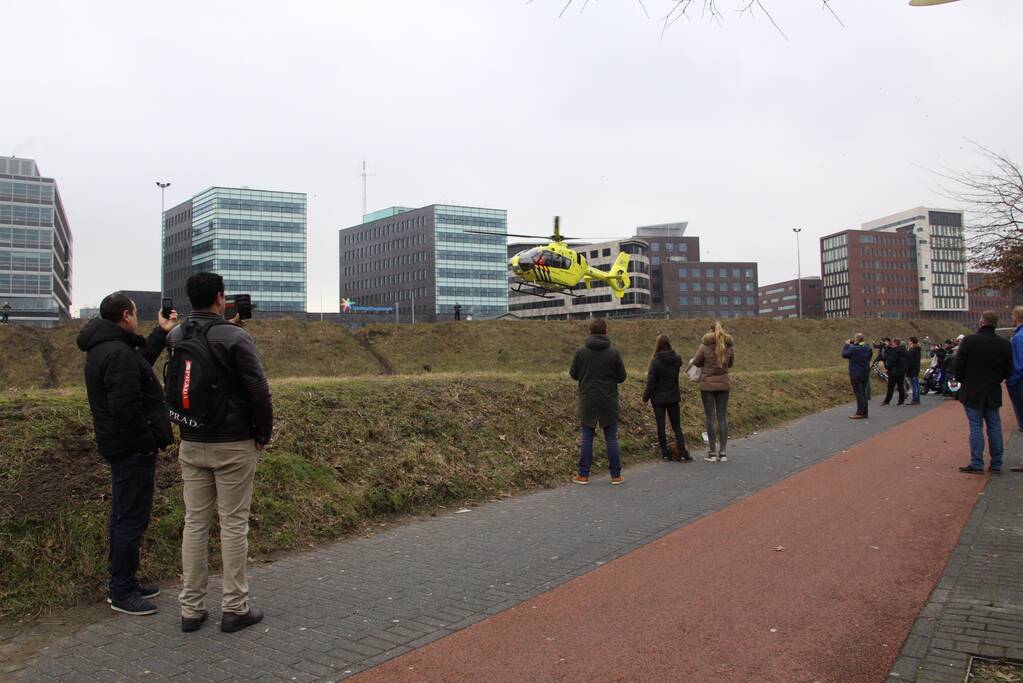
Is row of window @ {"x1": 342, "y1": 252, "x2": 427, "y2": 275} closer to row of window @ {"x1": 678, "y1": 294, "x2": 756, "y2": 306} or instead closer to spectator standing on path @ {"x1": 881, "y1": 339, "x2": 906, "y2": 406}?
row of window @ {"x1": 678, "y1": 294, "x2": 756, "y2": 306}

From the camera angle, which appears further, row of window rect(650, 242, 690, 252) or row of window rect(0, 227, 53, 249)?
row of window rect(650, 242, 690, 252)

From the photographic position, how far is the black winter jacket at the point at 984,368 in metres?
9.49

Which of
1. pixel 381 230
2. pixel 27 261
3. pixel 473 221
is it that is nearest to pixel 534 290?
pixel 27 261

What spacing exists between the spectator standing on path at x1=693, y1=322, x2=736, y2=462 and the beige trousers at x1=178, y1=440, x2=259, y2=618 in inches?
306

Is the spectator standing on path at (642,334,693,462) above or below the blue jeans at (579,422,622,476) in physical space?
above

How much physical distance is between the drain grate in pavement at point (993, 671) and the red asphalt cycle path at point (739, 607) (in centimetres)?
37

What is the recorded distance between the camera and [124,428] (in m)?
4.80

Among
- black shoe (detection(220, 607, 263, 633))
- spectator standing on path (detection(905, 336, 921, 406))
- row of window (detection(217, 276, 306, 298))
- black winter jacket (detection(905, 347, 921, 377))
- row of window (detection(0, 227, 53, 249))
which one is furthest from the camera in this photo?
row of window (detection(217, 276, 306, 298))

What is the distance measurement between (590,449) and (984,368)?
5124 mm

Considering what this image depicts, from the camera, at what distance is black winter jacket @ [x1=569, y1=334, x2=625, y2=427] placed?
31.0ft

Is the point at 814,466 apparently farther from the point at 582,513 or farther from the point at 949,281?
the point at 949,281

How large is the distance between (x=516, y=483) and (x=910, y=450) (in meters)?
6.75

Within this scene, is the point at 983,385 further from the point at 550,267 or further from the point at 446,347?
the point at 446,347

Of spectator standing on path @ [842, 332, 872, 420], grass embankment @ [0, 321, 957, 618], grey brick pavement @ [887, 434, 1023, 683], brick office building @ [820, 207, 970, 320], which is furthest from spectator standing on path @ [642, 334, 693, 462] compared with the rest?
brick office building @ [820, 207, 970, 320]
